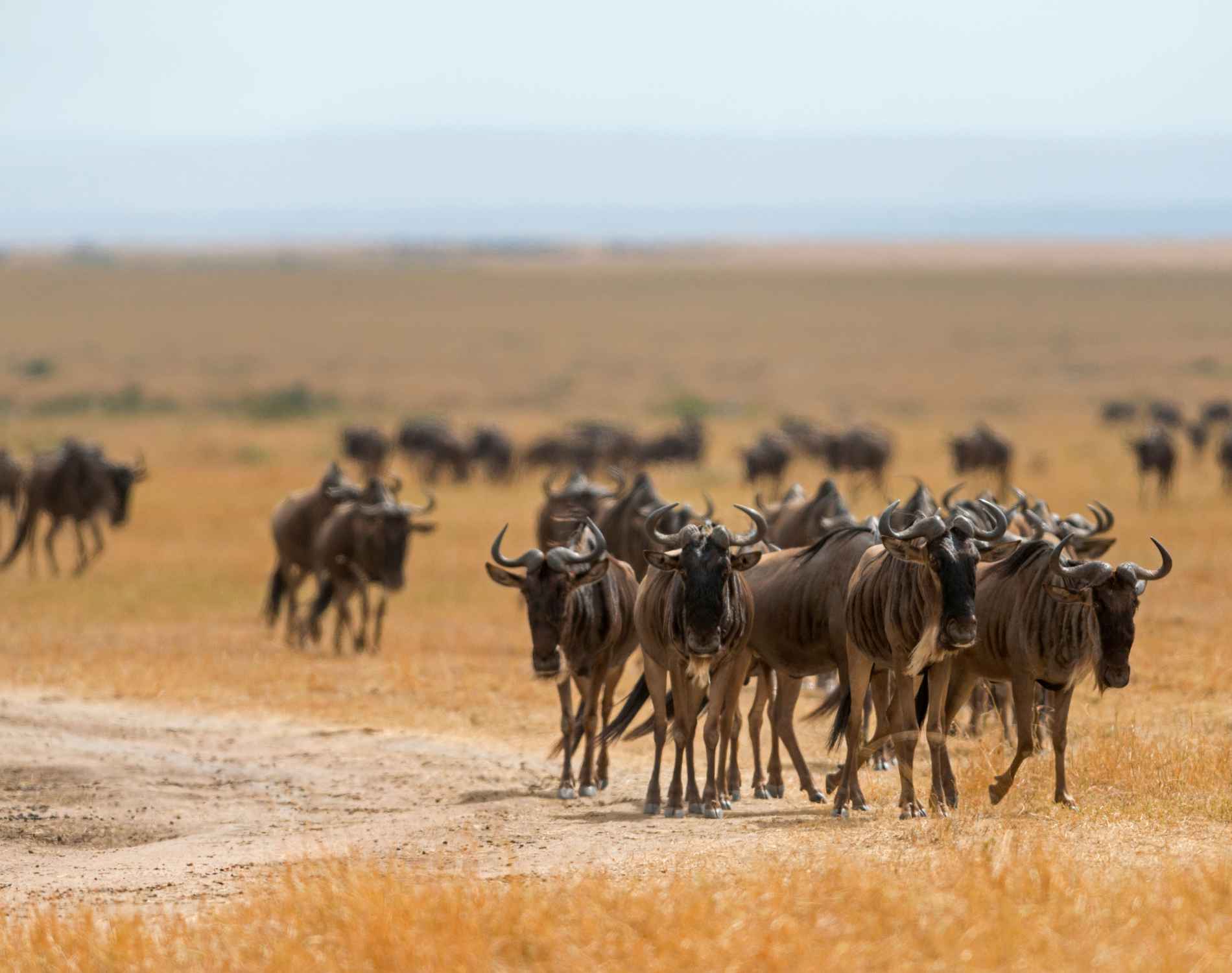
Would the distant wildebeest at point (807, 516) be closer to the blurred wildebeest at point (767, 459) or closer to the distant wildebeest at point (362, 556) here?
the distant wildebeest at point (362, 556)

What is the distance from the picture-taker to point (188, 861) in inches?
330

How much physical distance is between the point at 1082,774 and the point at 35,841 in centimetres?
561

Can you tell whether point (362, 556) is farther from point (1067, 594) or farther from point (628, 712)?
point (1067, 594)

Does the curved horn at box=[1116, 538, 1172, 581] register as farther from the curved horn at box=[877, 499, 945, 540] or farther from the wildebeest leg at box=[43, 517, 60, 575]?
the wildebeest leg at box=[43, 517, 60, 575]

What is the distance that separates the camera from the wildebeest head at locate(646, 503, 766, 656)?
8.70 meters

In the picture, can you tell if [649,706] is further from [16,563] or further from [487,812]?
[16,563]

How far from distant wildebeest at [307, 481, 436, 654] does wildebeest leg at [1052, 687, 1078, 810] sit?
8414mm

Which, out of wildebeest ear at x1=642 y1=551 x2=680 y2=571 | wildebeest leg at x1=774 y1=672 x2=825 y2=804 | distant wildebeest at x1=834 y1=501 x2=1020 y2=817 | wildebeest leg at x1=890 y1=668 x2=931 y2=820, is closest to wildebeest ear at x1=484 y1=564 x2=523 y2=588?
wildebeest ear at x1=642 y1=551 x2=680 y2=571

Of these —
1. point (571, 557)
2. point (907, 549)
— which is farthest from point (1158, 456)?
point (907, 549)

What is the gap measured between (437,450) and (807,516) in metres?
25.0

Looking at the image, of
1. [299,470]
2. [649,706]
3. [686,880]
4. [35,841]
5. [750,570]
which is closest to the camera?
[686,880]

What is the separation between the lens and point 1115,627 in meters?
8.43

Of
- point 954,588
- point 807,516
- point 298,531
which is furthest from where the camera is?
point 298,531

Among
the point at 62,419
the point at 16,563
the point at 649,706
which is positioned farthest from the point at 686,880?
the point at 62,419
